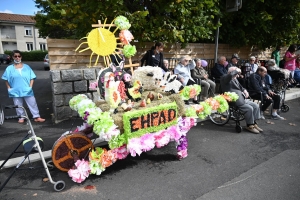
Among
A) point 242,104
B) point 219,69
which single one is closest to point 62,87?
point 242,104

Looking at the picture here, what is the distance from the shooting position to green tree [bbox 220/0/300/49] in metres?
8.20

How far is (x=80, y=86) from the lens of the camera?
5672 mm

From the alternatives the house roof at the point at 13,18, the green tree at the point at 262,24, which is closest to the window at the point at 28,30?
A: the house roof at the point at 13,18

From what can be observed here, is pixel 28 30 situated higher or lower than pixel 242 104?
higher

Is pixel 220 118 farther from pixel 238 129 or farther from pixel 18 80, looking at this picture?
pixel 18 80

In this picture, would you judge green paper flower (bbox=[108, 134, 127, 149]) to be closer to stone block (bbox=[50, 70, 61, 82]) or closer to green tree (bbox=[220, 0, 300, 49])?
stone block (bbox=[50, 70, 61, 82])

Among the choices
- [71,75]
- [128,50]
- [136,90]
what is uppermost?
[128,50]

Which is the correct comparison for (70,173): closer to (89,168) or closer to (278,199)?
(89,168)

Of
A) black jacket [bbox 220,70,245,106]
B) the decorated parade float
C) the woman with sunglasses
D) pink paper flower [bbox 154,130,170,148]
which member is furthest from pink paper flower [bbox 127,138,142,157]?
the woman with sunglasses

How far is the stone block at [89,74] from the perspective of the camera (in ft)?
18.6

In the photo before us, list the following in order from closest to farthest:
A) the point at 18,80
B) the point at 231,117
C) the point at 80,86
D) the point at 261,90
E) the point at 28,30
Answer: the point at 18,80 → the point at 231,117 → the point at 80,86 → the point at 261,90 → the point at 28,30

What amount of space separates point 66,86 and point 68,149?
2.57 m

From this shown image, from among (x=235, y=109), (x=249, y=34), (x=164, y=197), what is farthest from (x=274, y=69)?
(x=164, y=197)

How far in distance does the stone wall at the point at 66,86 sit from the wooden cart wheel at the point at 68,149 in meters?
2.44
